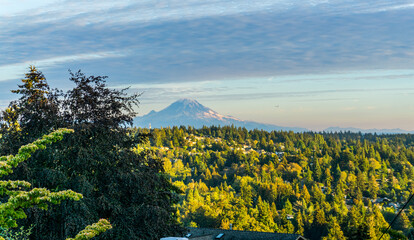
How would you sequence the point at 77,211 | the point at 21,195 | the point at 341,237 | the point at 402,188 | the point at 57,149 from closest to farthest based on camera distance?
1. the point at 21,195
2. the point at 77,211
3. the point at 57,149
4. the point at 341,237
5. the point at 402,188

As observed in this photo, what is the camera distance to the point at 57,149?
21031 millimetres

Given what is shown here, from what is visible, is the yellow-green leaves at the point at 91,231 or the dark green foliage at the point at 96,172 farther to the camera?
the dark green foliage at the point at 96,172

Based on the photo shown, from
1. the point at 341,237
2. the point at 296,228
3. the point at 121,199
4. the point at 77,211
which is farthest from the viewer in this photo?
the point at 296,228

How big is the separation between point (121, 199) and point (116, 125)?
3639 millimetres

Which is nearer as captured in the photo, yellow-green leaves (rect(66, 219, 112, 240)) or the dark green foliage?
yellow-green leaves (rect(66, 219, 112, 240))

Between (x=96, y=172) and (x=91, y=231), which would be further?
(x=96, y=172)

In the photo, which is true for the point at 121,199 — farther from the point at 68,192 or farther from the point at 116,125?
the point at 68,192

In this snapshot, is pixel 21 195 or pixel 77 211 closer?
pixel 21 195

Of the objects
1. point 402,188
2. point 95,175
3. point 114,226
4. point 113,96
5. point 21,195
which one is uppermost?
point 113,96

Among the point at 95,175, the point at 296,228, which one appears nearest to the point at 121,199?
the point at 95,175

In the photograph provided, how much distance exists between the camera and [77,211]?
758 inches

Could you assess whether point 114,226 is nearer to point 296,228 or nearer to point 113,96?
point 113,96

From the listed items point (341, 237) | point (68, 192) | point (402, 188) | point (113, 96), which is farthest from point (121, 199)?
point (402, 188)

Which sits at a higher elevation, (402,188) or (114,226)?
(114,226)
